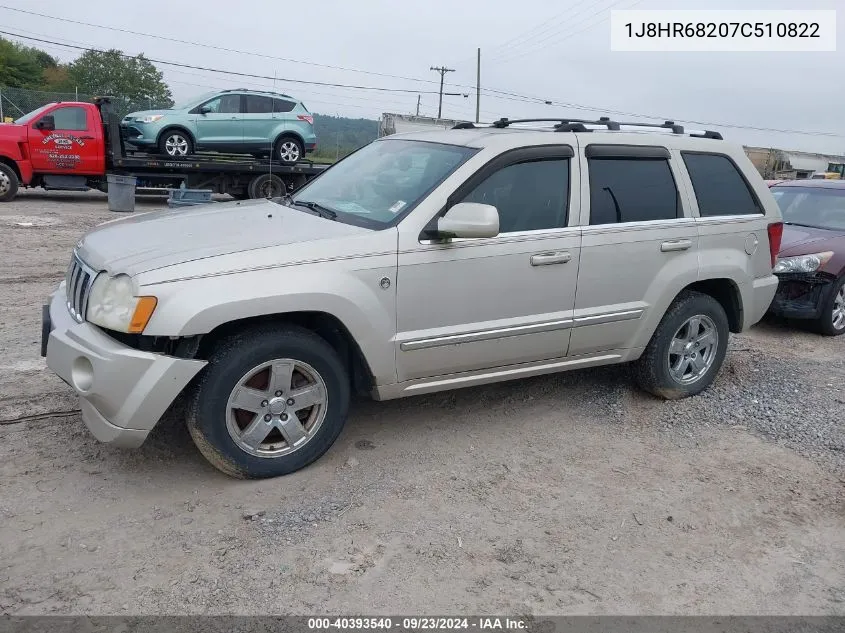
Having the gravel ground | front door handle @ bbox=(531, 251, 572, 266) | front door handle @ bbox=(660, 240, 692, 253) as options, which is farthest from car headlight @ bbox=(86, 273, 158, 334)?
front door handle @ bbox=(660, 240, 692, 253)

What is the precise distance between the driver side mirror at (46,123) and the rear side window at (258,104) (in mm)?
4100

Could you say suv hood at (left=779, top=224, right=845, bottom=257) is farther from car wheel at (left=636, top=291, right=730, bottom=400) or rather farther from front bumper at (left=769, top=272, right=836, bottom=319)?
car wheel at (left=636, top=291, right=730, bottom=400)

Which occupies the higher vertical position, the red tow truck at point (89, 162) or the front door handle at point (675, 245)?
the red tow truck at point (89, 162)

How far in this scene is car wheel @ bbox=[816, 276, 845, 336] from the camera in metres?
7.14

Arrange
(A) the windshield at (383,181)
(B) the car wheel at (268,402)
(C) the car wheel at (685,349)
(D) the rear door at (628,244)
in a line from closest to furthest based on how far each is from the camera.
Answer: (B) the car wheel at (268,402), (A) the windshield at (383,181), (D) the rear door at (628,244), (C) the car wheel at (685,349)

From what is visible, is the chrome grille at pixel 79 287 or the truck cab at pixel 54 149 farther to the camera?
the truck cab at pixel 54 149

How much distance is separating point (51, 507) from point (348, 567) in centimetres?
142

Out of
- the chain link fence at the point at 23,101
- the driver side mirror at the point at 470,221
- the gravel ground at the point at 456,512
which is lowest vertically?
the gravel ground at the point at 456,512

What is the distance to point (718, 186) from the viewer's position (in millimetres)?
5074

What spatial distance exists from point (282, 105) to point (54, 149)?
5.08 m

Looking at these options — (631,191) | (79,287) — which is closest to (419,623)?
(79,287)

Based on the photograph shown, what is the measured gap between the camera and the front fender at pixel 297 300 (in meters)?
3.21

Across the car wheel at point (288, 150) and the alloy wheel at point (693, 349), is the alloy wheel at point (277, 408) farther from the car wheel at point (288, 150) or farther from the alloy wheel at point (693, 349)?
the car wheel at point (288, 150)

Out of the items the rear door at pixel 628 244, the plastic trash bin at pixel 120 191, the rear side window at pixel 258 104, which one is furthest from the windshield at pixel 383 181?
the rear side window at pixel 258 104
